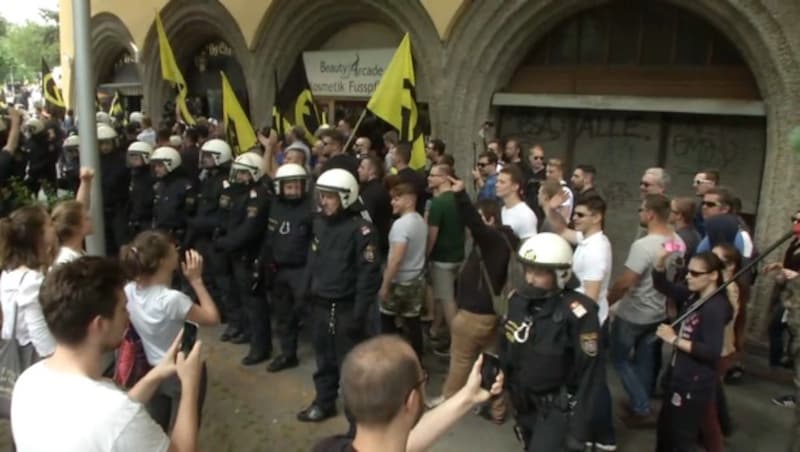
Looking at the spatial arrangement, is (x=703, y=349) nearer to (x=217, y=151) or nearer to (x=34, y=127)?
(x=217, y=151)

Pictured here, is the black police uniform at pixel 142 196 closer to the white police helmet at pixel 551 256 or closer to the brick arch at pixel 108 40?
the white police helmet at pixel 551 256

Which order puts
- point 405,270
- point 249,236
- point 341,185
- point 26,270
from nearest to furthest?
point 26,270, point 341,185, point 405,270, point 249,236

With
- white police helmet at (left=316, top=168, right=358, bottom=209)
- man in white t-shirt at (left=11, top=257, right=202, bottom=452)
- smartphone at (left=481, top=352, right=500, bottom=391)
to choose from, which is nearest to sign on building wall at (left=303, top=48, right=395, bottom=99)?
white police helmet at (left=316, top=168, right=358, bottom=209)

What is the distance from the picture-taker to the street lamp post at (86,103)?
5.00 meters

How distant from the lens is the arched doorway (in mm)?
7434

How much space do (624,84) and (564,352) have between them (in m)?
5.73

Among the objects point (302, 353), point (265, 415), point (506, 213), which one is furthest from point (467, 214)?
point (302, 353)

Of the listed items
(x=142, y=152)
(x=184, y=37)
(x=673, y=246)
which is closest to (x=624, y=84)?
(x=673, y=246)

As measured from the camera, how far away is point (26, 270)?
3.37m

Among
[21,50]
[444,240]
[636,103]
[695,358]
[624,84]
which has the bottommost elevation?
[695,358]

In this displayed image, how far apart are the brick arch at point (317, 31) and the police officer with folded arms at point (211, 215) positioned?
3894 mm

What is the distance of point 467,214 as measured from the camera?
14.8ft

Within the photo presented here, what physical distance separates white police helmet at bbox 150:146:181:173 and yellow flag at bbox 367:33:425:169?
6.61ft

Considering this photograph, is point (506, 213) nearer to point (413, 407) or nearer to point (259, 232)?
point (259, 232)
